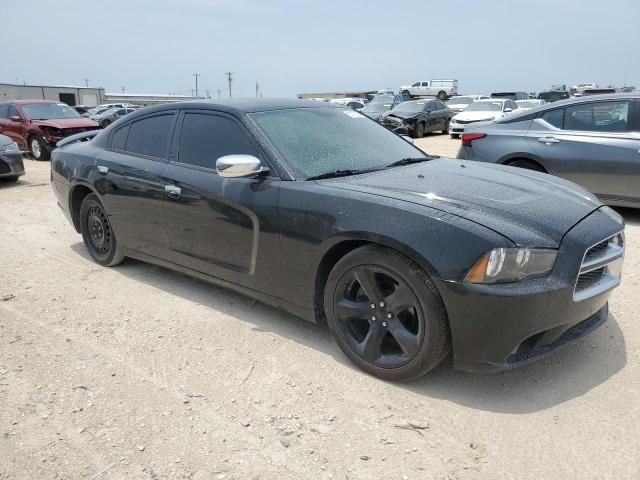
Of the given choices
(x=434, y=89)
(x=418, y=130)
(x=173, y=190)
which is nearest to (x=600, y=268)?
(x=173, y=190)

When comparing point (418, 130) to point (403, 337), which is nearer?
point (403, 337)

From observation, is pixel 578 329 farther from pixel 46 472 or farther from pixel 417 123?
pixel 417 123

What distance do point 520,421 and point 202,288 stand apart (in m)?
2.74

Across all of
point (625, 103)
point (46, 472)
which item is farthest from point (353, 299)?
point (625, 103)

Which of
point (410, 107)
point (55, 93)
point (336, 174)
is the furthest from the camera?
point (55, 93)

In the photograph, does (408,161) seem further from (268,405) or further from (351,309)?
(268,405)

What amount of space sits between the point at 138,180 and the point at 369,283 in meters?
2.30

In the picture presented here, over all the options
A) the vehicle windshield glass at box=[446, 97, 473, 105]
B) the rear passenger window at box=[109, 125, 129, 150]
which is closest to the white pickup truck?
the vehicle windshield glass at box=[446, 97, 473, 105]

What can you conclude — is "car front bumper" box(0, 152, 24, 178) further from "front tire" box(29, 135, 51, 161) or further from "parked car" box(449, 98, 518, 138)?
"parked car" box(449, 98, 518, 138)

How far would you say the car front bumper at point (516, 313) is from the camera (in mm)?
2541

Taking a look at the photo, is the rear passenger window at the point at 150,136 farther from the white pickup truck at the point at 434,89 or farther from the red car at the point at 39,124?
the white pickup truck at the point at 434,89

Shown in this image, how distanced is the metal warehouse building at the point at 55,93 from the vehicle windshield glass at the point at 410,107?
48.4 meters

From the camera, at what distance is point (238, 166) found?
10.6ft

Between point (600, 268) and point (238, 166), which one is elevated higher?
point (238, 166)
